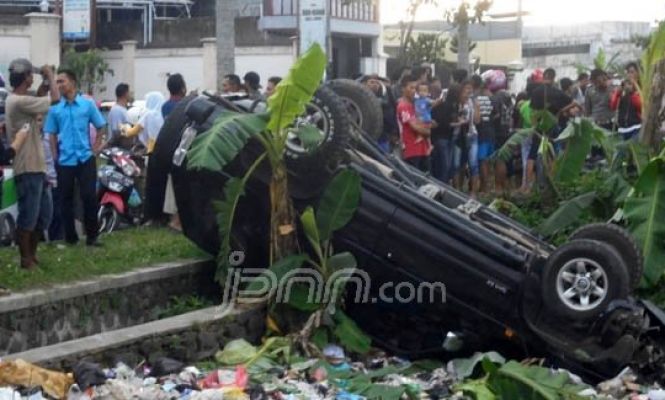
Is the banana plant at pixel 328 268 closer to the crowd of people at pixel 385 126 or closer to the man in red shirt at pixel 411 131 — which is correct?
the crowd of people at pixel 385 126

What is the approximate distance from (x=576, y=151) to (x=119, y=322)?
5519 millimetres

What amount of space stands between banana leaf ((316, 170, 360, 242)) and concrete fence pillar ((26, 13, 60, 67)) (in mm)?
25338

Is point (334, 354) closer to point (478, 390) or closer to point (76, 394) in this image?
point (478, 390)

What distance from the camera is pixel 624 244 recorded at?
9906 mm

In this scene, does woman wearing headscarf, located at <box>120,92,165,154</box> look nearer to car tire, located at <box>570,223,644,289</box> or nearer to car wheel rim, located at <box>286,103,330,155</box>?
→ car wheel rim, located at <box>286,103,330,155</box>

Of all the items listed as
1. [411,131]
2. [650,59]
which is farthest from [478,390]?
[411,131]

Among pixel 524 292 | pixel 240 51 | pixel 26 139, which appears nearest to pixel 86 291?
pixel 26 139

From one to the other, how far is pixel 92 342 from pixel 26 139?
2388 millimetres

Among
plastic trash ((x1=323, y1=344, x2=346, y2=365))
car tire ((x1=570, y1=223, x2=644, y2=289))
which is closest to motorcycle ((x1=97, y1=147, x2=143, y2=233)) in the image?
plastic trash ((x1=323, y1=344, x2=346, y2=365))

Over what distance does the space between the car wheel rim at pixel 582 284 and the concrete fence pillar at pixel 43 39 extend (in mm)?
26389

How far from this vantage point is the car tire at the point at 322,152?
1019 cm

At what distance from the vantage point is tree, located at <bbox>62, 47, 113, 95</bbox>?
124 ft

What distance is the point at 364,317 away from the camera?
1062 cm

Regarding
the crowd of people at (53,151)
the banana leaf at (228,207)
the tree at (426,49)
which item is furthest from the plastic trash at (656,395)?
the tree at (426,49)
